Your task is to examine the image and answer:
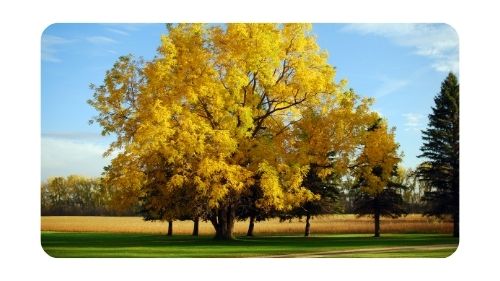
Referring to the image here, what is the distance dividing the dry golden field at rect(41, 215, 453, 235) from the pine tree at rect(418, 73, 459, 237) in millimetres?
390

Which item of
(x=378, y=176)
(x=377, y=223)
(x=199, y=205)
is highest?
(x=378, y=176)

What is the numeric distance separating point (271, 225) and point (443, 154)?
462cm

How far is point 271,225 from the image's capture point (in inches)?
702

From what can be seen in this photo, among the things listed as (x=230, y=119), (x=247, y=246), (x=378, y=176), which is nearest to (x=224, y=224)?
(x=247, y=246)

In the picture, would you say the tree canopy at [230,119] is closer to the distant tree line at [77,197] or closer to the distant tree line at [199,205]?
the distant tree line at [199,205]

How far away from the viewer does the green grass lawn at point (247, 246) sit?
15.1m

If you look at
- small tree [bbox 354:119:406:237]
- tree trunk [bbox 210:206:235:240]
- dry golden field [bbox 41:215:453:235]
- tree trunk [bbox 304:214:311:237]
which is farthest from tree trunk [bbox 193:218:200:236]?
small tree [bbox 354:119:406:237]

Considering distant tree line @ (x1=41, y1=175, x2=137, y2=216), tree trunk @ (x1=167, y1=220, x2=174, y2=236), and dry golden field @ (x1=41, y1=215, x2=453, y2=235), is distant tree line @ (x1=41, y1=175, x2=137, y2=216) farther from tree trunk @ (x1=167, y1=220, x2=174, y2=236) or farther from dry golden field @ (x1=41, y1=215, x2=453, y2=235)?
tree trunk @ (x1=167, y1=220, x2=174, y2=236)

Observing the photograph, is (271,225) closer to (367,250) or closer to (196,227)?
(196,227)

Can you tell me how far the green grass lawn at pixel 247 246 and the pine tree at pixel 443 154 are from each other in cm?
71

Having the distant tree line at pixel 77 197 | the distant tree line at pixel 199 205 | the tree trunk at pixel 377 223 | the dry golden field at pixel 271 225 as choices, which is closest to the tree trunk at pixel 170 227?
the dry golden field at pixel 271 225
